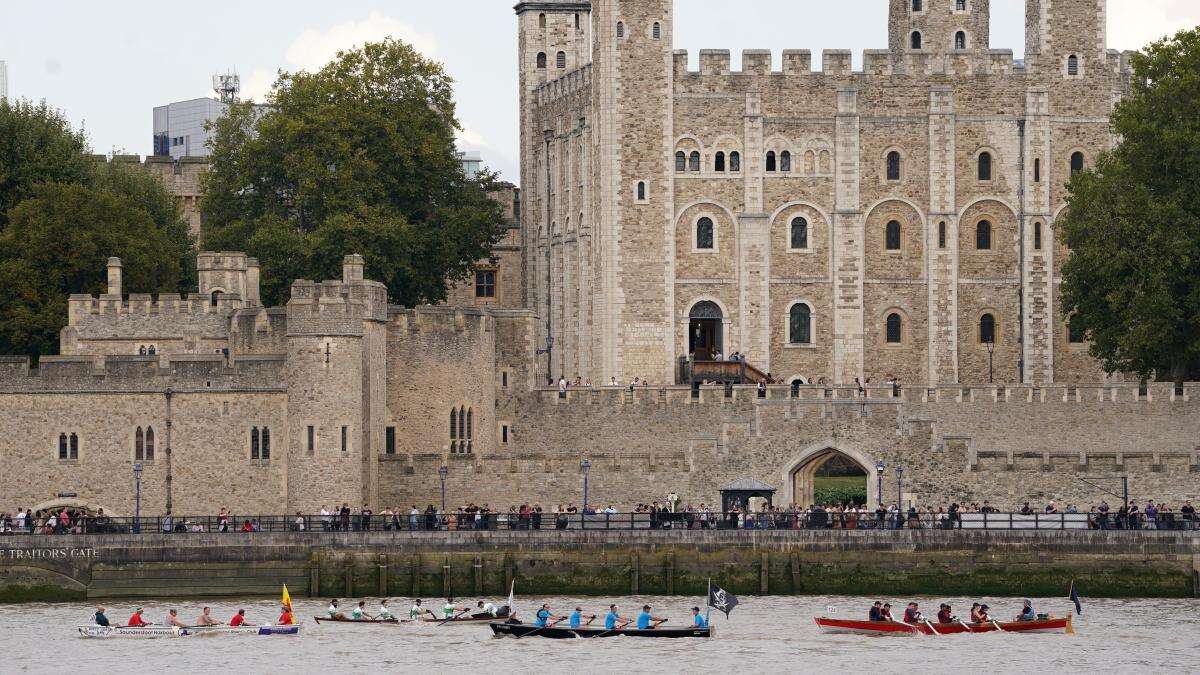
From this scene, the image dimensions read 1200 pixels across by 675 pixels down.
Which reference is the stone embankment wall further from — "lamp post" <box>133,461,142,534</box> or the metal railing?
"lamp post" <box>133,461,142,534</box>

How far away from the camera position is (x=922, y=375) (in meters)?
105

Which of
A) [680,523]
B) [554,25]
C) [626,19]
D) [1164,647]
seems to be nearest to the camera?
[1164,647]

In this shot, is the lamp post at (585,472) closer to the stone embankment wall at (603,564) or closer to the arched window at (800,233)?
the stone embankment wall at (603,564)

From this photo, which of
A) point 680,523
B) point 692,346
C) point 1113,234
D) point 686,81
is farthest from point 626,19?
point 680,523

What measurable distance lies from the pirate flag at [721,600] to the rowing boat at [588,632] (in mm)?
725

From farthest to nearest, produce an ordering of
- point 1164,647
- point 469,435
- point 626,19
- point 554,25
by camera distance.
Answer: point 554,25 → point 626,19 → point 469,435 → point 1164,647

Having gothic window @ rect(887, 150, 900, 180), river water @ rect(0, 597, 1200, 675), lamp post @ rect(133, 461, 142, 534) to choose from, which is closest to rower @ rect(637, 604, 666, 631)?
river water @ rect(0, 597, 1200, 675)

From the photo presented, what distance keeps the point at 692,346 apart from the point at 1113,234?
17.6 m

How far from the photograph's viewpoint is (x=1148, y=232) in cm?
9256

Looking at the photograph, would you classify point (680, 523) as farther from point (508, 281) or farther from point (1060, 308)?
point (508, 281)

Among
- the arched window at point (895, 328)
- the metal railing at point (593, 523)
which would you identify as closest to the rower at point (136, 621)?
the metal railing at point (593, 523)

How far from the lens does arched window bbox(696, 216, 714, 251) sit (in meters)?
104

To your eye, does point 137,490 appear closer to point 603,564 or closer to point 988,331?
point 603,564

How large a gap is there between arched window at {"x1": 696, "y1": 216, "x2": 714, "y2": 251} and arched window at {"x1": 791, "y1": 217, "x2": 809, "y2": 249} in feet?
9.58
